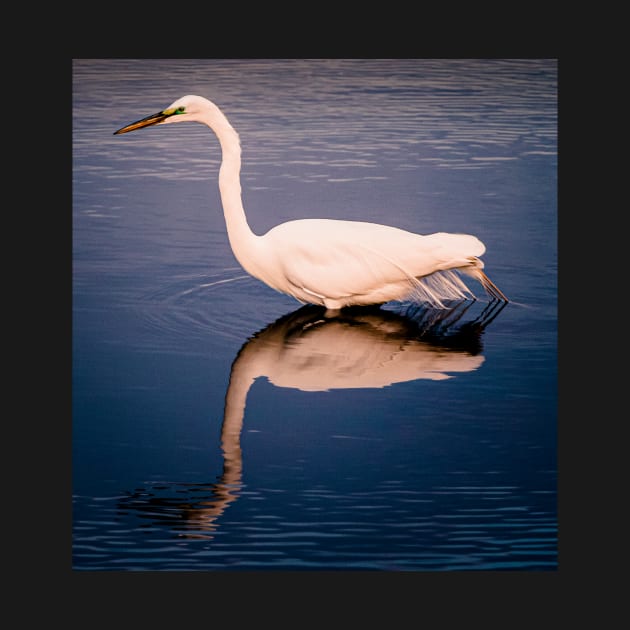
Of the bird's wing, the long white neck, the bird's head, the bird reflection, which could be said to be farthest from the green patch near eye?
the bird reflection

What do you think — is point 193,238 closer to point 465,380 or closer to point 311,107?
point 311,107

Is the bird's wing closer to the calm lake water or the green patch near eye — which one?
the calm lake water

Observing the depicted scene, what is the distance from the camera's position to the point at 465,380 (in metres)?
6.03

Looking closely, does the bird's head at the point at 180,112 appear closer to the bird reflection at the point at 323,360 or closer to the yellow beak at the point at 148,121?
the yellow beak at the point at 148,121

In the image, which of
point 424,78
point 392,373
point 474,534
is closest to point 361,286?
point 392,373

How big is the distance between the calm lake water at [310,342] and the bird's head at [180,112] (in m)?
0.09

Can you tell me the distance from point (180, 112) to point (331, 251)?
86 centimetres

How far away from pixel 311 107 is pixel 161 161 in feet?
2.59

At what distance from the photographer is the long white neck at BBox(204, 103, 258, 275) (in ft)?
20.9

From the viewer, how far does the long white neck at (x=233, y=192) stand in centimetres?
637

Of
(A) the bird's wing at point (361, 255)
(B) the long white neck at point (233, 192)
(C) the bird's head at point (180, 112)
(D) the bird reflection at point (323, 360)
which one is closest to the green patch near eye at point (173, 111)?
(C) the bird's head at point (180, 112)

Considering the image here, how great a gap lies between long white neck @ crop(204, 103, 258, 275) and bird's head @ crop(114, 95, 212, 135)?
4 cm

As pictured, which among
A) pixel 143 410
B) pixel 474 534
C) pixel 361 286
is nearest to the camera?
pixel 474 534

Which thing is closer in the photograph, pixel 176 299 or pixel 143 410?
pixel 143 410
